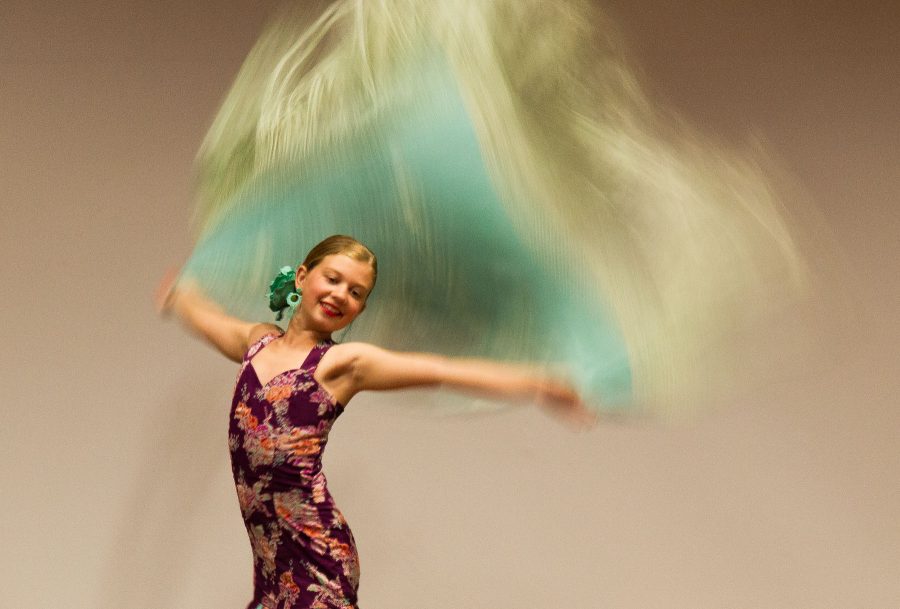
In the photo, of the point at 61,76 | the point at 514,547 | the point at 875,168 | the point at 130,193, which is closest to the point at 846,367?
the point at 875,168

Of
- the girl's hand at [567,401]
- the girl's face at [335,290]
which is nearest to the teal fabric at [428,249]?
the girl's hand at [567,401]

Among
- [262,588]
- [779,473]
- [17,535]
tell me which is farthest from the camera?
[779,473]

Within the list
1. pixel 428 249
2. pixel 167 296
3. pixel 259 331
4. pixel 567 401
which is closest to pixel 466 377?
pixel 567 401

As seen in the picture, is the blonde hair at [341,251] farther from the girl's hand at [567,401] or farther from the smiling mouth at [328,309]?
the girl's hand at [567,401]

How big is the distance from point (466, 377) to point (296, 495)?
0.88 ft

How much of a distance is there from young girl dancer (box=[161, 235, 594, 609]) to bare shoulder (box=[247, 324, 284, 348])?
0.36 ft

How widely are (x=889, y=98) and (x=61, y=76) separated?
162 cm

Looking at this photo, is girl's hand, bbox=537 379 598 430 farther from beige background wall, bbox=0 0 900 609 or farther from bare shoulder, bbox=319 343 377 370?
beige background wall, bbox=0 0 900 609

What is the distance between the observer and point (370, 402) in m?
2.32

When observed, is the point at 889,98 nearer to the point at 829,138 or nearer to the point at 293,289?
the point at 829,138

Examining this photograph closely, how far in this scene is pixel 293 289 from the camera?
65.1 inches

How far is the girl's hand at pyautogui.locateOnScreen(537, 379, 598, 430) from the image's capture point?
1.47 m

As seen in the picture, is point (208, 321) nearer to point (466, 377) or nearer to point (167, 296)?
point (167, 296)

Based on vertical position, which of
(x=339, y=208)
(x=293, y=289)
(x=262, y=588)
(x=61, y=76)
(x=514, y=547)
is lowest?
(x=262, y=588)
